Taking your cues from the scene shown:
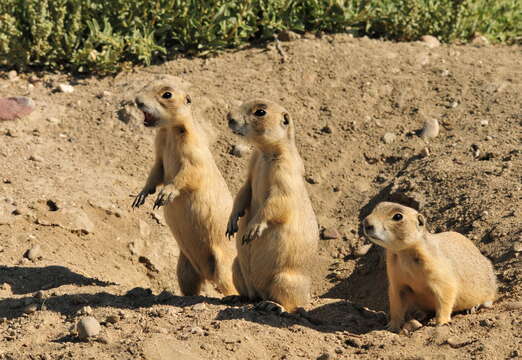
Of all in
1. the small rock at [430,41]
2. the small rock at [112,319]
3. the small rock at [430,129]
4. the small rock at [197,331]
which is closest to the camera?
the small rock at [197,331]

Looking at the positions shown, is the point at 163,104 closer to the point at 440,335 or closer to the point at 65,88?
the point at 440,335

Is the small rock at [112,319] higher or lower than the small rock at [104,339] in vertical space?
lower

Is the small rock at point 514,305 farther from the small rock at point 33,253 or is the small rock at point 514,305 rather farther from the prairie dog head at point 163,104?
the small rock at point 33,253

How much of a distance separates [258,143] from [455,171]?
2596 millimetres

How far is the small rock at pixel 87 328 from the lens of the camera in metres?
5.93

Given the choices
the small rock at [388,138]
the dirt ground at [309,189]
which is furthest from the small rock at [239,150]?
the small rock at [388,138]

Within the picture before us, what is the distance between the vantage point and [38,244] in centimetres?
792

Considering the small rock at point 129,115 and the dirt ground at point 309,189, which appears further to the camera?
the small rock at point 129,115

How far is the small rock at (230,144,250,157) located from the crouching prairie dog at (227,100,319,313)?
7.91ft

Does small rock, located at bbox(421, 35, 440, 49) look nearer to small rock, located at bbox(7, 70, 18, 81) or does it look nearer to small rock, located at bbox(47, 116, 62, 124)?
small rock, located at bbox(47, 116, 62, 124)

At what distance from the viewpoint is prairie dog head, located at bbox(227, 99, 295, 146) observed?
6.87 m

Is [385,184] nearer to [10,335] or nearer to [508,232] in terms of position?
[508,232]

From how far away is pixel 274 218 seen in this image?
22.5ft

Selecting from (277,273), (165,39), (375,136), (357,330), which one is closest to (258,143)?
(277,273)
